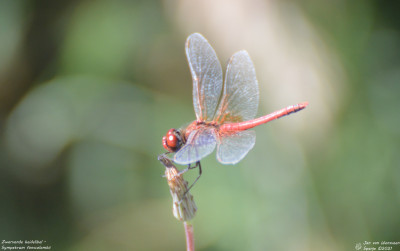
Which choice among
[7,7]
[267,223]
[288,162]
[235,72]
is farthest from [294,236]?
[7,7]

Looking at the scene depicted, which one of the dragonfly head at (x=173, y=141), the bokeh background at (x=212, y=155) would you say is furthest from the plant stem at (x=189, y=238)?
the bokeh background at (x=212, y=155)

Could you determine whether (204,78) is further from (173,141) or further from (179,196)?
(179,196)

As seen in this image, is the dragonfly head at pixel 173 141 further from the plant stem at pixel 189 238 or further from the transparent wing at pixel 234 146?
the plant stem at pixel 189 238

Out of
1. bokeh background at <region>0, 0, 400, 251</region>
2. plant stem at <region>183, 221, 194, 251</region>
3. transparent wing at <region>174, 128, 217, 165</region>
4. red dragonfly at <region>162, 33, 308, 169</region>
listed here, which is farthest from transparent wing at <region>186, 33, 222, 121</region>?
bokeh background at <region>0, 0, 400, 251</region>

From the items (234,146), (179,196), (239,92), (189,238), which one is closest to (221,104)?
(239,92)

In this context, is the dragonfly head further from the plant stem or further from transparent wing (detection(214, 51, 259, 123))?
the plant stem
